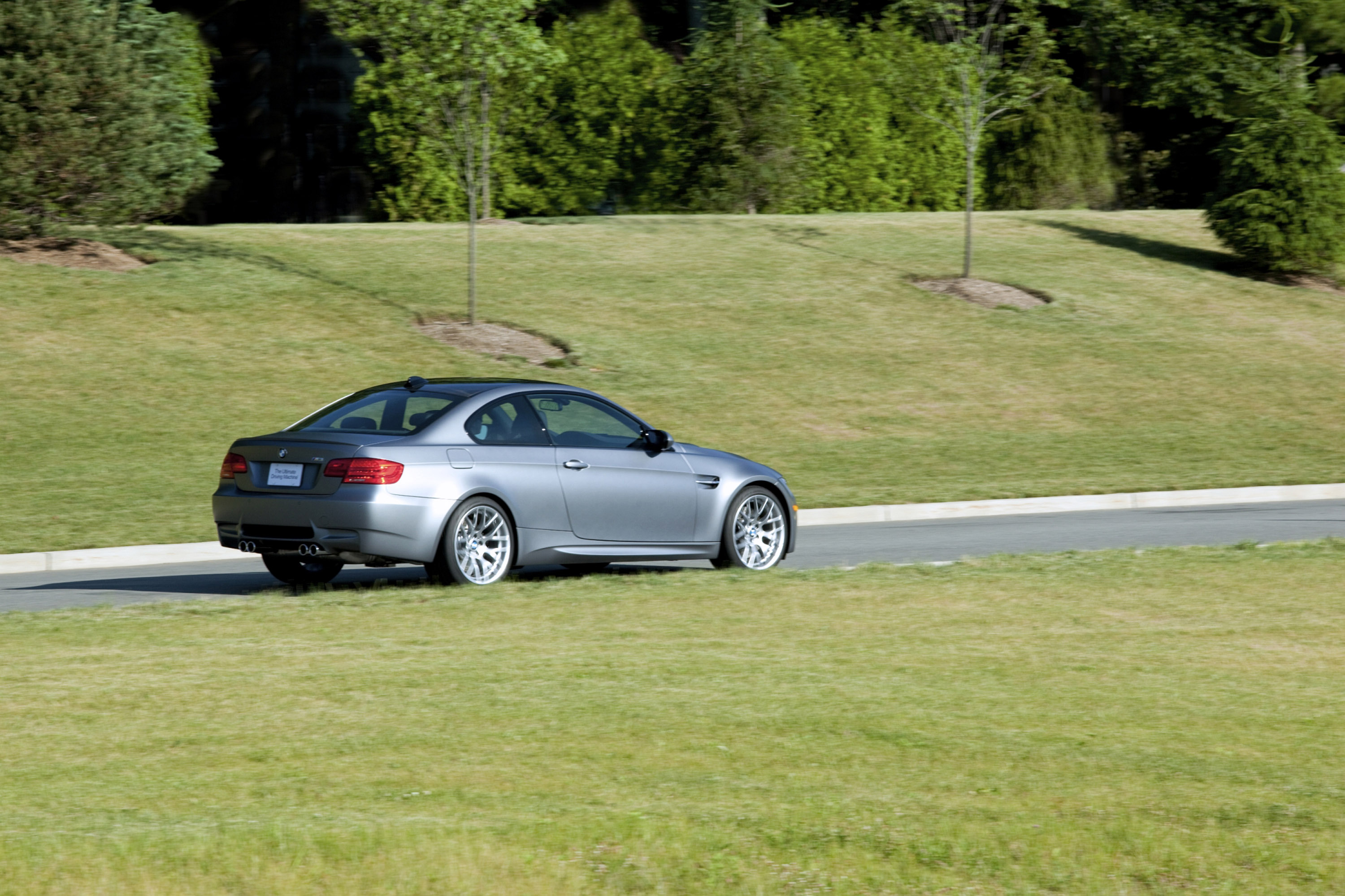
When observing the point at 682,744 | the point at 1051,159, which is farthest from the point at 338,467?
the point at 1051,159

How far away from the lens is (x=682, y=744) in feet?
20.9

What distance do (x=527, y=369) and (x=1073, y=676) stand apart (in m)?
16.0

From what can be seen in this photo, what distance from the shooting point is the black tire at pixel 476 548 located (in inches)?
418

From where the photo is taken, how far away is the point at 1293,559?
39.5 ft

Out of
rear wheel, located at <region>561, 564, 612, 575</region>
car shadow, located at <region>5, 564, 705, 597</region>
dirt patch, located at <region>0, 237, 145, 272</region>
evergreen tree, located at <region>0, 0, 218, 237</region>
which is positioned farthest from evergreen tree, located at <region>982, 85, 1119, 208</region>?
car shadow, located at <region>5, 564, 705, 597</region>

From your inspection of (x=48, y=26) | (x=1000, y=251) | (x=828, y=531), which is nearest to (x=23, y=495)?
(x=828, y=531)

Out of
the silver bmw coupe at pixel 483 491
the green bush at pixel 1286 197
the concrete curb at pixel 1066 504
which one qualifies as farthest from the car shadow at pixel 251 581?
the green bush at pixel 1286 197

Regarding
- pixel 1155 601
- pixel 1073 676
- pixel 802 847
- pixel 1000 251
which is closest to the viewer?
pixel 802 847

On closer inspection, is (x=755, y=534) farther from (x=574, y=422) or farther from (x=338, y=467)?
(x=338, y=467)

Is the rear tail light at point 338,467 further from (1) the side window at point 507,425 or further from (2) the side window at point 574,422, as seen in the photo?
(2) the side window at point 574,422

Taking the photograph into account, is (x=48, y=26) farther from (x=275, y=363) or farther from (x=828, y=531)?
(x=828, y=531)

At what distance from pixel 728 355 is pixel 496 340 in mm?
3521

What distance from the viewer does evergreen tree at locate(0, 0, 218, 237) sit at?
26078mm

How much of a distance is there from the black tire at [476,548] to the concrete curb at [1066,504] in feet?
20.7
